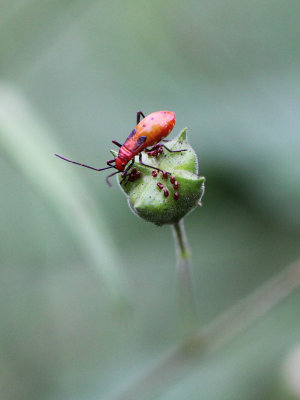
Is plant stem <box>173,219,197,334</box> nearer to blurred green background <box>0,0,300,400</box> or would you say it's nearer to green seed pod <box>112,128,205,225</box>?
green seed pod <box>112,128,205,225</box>

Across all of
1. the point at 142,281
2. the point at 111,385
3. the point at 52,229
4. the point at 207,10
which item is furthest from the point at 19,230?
the point at 207,10

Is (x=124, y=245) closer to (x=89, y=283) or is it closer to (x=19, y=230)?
(x=89, y=283)

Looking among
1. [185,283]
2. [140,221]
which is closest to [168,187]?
[185,283]

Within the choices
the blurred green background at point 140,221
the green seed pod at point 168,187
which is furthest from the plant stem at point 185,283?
the blurred green background at point 140,221

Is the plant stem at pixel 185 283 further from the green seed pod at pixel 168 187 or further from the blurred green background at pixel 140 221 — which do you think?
the blurred green background at pixel 140 221

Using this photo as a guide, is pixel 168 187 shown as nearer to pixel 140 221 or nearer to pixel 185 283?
pixel 185 283
